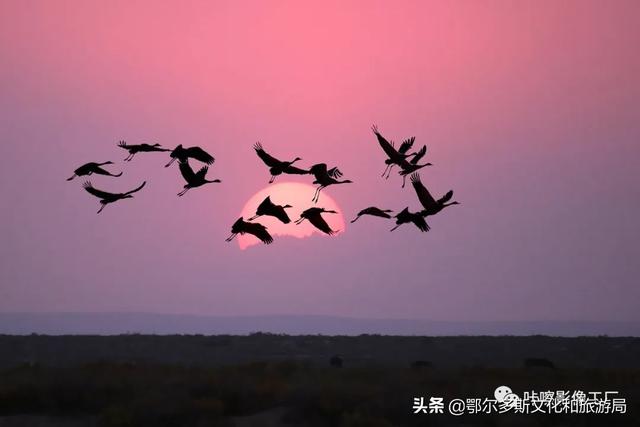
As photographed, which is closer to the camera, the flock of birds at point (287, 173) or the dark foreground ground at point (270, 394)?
the flock of birds at point (287, 173)

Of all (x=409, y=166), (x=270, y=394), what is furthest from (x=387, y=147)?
(x=270, y=394)

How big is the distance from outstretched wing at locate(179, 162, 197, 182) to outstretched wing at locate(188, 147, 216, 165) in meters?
0.26

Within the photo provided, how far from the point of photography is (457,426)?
3189cm

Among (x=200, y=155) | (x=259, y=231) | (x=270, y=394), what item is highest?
(x=200, y=155)

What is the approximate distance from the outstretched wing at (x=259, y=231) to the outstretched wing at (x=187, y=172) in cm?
140

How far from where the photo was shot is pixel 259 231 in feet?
66.7

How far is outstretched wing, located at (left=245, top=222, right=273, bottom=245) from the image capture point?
66.0 feet

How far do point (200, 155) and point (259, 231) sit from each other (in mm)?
2072

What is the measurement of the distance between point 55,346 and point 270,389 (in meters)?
58.1

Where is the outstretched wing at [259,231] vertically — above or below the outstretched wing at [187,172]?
below

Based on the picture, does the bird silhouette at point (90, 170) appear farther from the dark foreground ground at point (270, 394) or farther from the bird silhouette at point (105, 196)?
the dark foreground ground at point (270, 394)

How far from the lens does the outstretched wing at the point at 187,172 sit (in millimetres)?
20578

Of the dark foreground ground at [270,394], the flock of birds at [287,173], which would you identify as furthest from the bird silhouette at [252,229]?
the dark foreground ground at [270,394]

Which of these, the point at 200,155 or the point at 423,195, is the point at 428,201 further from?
the point at 200,155
